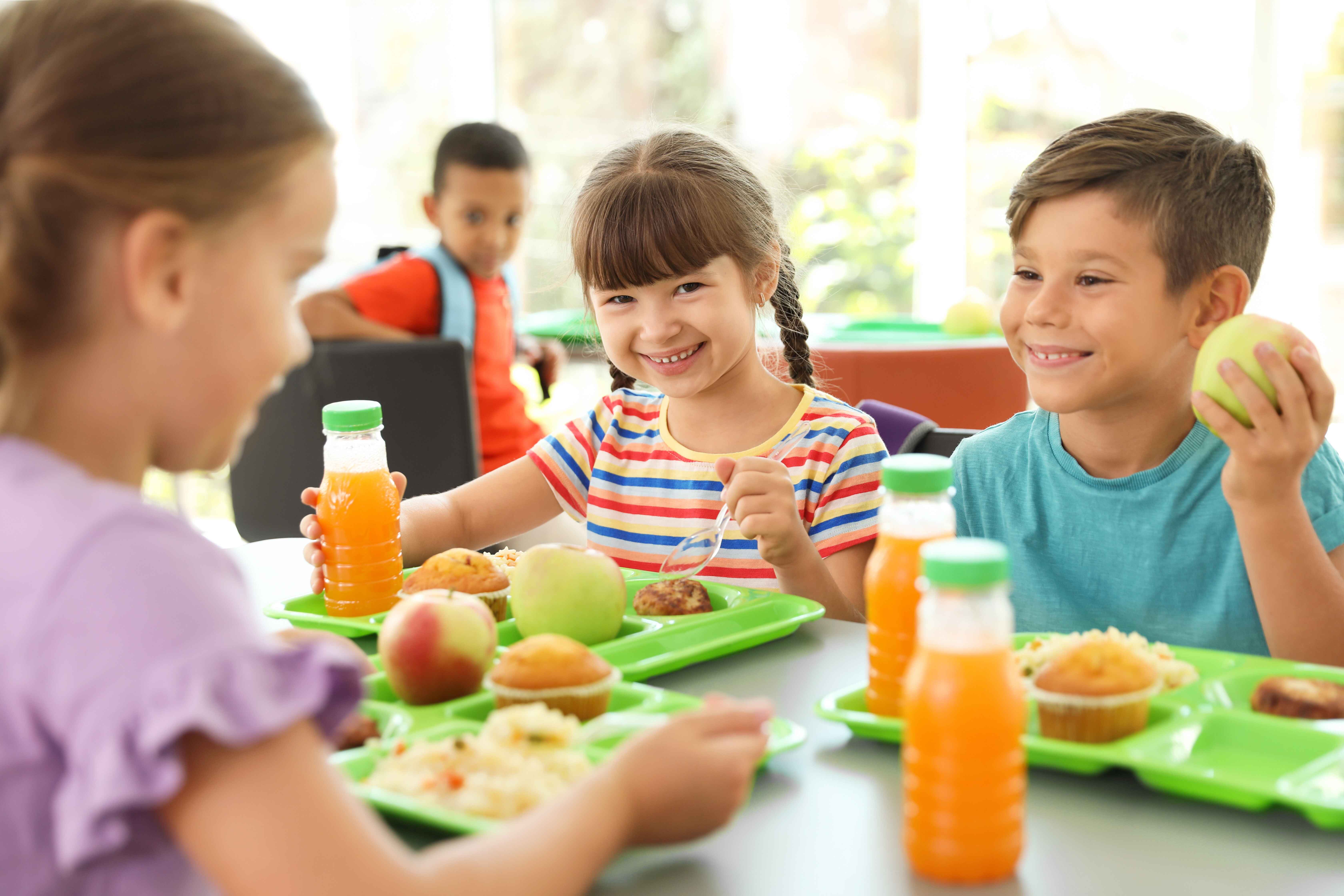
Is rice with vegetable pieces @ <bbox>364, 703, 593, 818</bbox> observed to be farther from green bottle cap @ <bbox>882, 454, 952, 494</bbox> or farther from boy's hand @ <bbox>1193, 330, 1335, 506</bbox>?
boy's hand @ <bbox>1193, 330, 1335, 506</bbox>

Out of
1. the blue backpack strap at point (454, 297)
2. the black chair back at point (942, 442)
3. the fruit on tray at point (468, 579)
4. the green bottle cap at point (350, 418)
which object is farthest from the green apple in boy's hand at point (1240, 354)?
the blue backpack strap at point (454, 297)

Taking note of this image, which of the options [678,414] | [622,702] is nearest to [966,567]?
[622,702]

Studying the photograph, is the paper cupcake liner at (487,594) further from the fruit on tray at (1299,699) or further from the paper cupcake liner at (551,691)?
the fruit on tray at (1299,699)

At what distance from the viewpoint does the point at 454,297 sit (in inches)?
140

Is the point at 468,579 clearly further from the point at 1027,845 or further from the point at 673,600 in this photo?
the point at 1027,845

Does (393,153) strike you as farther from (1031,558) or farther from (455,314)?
(1031,558)

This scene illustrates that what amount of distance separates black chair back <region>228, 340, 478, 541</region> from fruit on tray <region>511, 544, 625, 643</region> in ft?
5.61

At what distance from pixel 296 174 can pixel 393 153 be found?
5.83 metres

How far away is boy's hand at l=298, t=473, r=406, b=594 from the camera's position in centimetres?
141

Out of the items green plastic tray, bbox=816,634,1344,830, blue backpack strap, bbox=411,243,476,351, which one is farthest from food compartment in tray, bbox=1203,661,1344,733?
blue backpack strap, bbox=411,243,476,351

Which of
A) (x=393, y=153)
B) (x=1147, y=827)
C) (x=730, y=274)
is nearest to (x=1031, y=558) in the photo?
(x=730, y=274)

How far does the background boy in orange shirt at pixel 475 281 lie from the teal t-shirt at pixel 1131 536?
2055 mm

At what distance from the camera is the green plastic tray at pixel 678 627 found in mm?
1146

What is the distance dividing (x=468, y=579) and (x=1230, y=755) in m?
0.76
